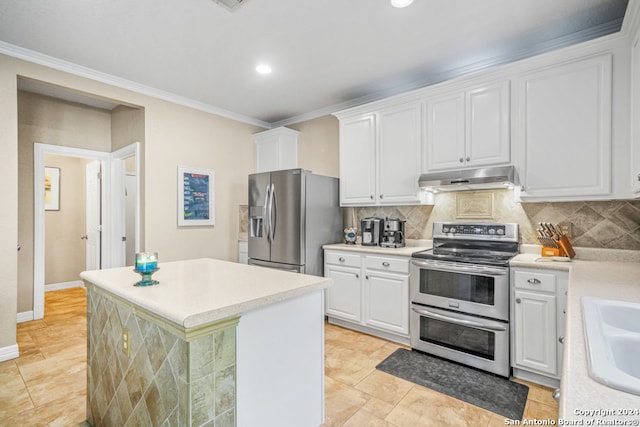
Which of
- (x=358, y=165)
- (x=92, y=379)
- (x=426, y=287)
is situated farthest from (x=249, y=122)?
(x=92, y=379)

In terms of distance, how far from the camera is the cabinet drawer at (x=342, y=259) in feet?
10.7

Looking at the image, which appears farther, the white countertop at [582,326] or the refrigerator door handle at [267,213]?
the refrigerator door handle at [267,213]

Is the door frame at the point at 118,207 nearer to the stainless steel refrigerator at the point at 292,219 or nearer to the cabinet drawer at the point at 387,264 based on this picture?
the stainless steel refrigerator at the point at 292,219

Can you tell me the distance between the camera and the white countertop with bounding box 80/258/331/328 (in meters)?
1.09

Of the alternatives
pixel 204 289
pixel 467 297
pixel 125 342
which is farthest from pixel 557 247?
pixel 125 342

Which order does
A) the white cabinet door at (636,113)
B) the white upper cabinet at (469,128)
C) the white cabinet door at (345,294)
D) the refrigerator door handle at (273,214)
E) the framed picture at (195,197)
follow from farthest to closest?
1. the framed picture at (195,197)
2. the refrigerator door handle at (273,214)
3. the white cabinet door at (345,294)
4. the white upper cabinet at (469,128)
5. the white cabinet door at (636,113)

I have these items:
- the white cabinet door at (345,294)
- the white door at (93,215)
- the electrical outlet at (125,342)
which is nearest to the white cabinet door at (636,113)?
the white cabinet door at (345,294)

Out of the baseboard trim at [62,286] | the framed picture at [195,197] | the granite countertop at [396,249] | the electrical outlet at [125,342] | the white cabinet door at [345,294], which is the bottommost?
the baseboard trim at [62,286]

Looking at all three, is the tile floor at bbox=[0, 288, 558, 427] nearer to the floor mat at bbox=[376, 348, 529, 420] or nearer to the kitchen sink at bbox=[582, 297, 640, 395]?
the floor mat at bbox=[376, 348, 529, 420]

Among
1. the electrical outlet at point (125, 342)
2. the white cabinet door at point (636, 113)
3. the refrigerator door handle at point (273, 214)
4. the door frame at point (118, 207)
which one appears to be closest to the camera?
the electrical outlet at point (125, 342)

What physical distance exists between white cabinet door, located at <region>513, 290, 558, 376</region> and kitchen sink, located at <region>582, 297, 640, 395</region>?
113 centimetres

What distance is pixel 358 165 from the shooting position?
11.5ft

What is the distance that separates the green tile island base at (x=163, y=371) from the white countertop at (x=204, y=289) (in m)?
0.06

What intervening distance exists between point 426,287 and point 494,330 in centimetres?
58
